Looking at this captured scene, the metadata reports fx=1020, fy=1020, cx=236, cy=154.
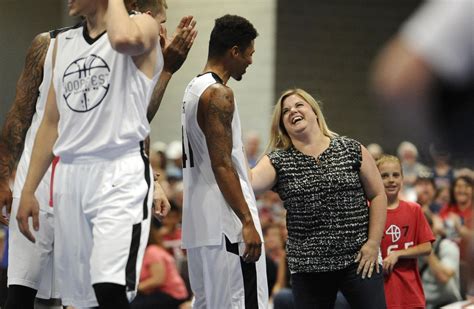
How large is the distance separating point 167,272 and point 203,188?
11.9 ft

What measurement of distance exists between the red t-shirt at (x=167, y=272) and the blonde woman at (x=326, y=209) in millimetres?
2992

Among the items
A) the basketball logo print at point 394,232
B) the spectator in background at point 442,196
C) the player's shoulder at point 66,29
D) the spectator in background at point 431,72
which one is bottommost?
the basketball logo print at point 394,232

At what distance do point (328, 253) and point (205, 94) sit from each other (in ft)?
4.36

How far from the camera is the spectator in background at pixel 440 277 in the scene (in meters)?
9.26

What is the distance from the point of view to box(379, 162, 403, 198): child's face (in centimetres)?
727

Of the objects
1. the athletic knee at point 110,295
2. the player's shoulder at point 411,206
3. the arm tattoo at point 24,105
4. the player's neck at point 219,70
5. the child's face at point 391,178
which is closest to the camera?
the athletic knee at point 110,295

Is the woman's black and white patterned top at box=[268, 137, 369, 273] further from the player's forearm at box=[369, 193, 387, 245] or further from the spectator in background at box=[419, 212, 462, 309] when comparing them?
the spectator in background at box=[419, 212, 462, 309]

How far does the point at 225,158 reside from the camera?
5703 millimetres

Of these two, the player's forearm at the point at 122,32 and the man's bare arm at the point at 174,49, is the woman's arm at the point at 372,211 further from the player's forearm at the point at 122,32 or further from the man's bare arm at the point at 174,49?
the player's forearm at the point at 122,32

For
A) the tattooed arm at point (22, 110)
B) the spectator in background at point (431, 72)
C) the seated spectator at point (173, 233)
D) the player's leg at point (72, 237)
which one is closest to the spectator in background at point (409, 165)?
the seated spectator at point (173, 233)

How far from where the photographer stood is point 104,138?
476cm

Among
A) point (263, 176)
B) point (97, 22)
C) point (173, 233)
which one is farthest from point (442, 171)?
point (97, 22)

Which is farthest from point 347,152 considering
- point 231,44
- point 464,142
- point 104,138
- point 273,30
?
point 273,30

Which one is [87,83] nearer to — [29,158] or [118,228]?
[118,228]
